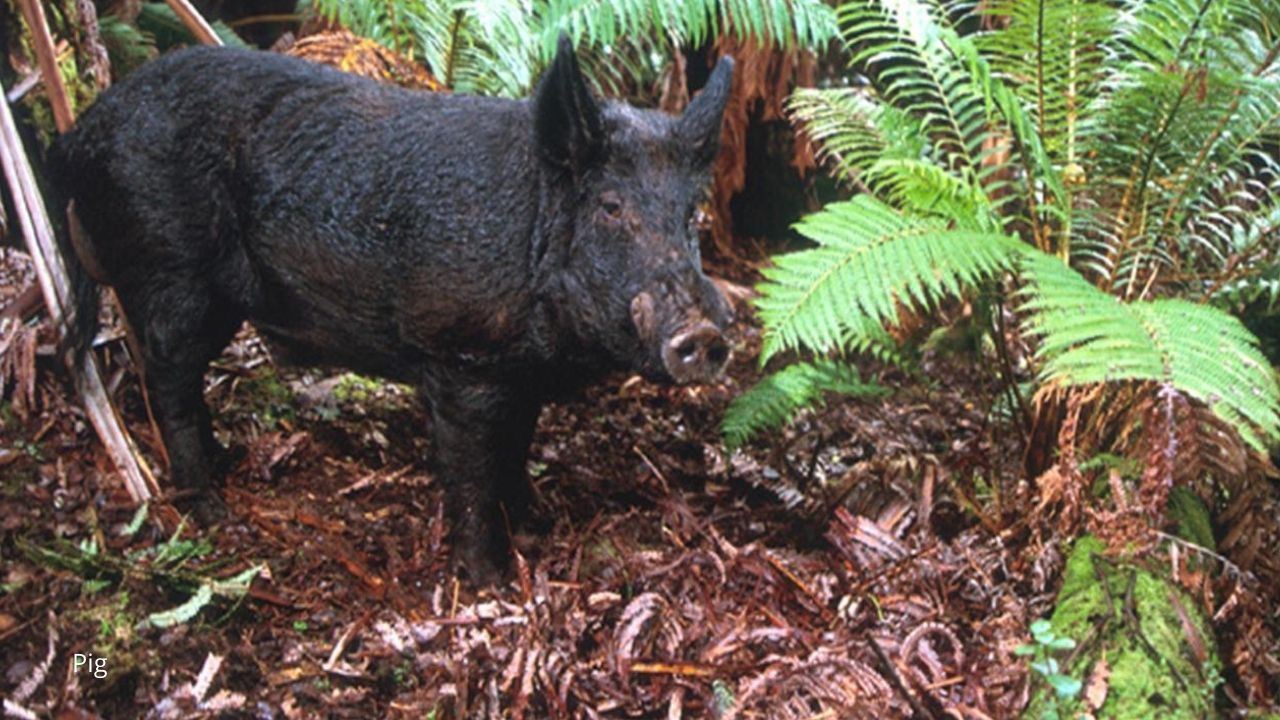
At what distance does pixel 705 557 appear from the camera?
363cm

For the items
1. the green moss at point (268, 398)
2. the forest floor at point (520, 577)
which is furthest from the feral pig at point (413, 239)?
the green moss at point (268, 398)

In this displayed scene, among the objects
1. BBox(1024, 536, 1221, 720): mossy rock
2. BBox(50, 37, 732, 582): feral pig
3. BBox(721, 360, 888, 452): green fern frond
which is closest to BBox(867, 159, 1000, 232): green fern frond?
BBox(50, 37, 732, 582): feral pig

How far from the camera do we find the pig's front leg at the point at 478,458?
344cm

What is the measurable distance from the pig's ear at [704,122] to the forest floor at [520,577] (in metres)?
0.97

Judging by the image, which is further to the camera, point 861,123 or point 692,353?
point 861,123

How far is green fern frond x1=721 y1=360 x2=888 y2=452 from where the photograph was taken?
405 centimetres

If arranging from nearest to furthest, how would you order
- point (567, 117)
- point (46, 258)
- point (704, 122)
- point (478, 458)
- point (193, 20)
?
1. point (567, 117)
2. point (704, 122)
3. point (478, 458)
4. point (46, 258)
5. point (193, 20)

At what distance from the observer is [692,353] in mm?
3014

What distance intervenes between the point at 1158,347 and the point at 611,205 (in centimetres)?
151

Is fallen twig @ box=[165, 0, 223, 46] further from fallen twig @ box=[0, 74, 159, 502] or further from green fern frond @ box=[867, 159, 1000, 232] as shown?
green fern frond @ box=[867, 159, 1000, 232]

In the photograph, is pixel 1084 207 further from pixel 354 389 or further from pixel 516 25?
pixel 354 389

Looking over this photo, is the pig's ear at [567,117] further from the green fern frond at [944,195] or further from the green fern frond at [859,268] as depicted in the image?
the green fern frond at [944,195]

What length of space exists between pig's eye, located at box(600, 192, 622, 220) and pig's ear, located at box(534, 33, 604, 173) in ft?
0.37

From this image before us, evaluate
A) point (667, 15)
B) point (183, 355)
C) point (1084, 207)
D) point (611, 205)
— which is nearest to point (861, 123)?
point (1084, 207)
